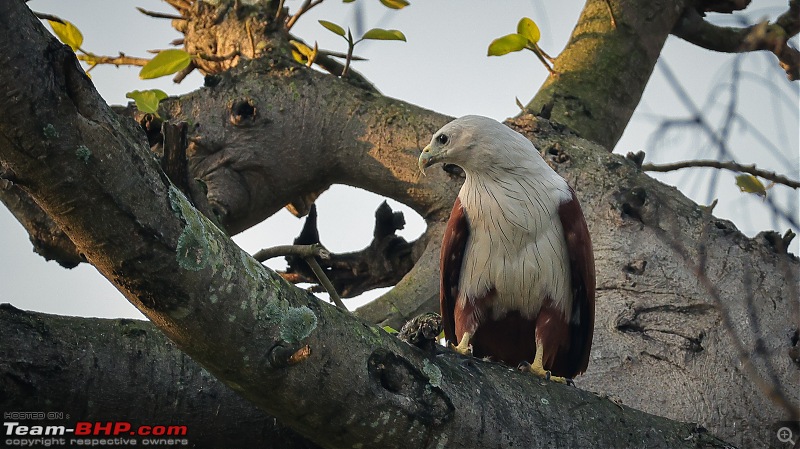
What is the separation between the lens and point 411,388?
2.56m

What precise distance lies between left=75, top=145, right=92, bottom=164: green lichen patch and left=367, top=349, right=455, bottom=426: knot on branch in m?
0.96

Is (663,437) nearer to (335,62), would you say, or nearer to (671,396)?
(671,396)

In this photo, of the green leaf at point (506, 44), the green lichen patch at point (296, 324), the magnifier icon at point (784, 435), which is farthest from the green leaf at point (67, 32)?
the magnifier icon at point (784, 435)

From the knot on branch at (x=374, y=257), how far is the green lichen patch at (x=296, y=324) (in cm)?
303

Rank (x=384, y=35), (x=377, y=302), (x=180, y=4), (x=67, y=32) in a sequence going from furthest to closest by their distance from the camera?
1. (x=180, y=4)
2. (x=67, y=32)
3. (x=384, y=35)
4. (x=377, y=302)

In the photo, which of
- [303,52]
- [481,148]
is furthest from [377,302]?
[303,52]

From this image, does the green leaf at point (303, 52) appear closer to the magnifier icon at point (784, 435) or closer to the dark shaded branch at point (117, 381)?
the dark shaded branch at point (117, 381)

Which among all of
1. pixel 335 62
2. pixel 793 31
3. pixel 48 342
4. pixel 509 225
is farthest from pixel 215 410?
pixel 793 31

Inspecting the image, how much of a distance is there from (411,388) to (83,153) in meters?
1.13

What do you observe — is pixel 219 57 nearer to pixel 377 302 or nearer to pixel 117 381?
pixel 377 302

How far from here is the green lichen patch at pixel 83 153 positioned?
6.55ft

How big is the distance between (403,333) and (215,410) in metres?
0.65

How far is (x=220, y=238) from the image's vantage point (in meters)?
2.31

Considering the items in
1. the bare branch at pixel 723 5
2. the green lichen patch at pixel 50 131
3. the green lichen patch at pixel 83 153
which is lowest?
the green lichen patch at pixel 83 153
